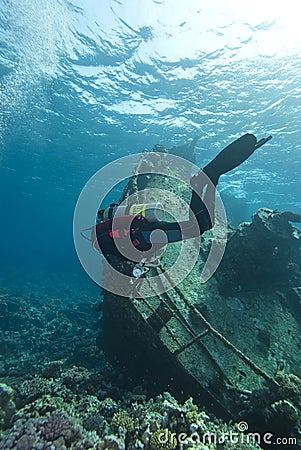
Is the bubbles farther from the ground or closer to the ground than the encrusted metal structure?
farther from the ground

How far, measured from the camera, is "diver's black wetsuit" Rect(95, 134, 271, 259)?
4.22m

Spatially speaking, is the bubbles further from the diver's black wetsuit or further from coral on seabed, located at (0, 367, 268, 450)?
coral on seabed, located at (0, 367, 268, 450)

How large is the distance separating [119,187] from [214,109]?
24.0m

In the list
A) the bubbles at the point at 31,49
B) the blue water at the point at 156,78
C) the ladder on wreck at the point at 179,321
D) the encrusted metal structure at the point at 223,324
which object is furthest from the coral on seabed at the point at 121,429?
the bubbles at the point at 31,49

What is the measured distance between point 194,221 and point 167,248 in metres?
3.68

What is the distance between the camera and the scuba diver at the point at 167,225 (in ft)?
14.0

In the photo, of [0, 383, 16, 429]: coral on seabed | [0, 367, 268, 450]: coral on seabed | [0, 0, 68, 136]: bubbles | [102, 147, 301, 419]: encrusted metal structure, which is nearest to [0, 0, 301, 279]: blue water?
[0, 0, 68, 136]: bubbles

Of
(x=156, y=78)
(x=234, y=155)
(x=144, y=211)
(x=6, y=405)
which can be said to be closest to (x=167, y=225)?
(x=144, y=211)

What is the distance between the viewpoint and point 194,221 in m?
4.61

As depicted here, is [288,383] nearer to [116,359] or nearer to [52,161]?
[116,359]

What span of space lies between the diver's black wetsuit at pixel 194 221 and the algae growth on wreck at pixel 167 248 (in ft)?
4.00

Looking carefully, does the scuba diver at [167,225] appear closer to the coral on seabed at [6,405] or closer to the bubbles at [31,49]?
the coral on seabed at [6,405]

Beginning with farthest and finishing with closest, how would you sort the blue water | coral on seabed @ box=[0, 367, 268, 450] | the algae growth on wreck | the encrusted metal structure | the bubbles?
the bubbles → the blue water → the encrusted metal structure → the algae growth on wreck → coral on seabed @ box=[0, 367, 268, 450]

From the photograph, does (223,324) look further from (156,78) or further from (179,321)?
(156,78)
